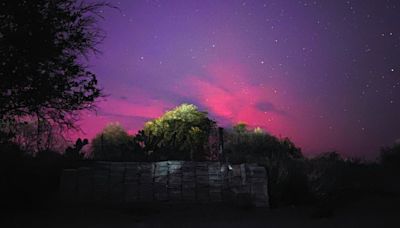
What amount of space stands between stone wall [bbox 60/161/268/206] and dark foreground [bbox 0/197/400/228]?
0.47 meters

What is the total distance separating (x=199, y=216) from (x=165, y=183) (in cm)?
200

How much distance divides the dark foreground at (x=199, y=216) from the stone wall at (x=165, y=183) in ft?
1.54

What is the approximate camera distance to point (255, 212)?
1416 centimetres

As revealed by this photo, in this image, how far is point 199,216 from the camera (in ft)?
45.0

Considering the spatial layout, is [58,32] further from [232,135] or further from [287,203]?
[232,135]

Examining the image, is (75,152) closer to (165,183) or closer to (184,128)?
(165,183)

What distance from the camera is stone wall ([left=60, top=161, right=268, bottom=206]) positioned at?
48.4ft

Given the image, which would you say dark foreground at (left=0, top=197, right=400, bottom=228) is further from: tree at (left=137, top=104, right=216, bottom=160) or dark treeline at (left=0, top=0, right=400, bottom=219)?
tree at (left=137, top=104, right=216, bottom=160)

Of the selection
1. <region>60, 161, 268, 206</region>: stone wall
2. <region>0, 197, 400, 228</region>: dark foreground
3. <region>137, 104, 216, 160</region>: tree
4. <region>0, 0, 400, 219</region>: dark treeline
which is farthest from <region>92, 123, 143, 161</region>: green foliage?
<region>0, 197, 400, 228</region>: dark foreground

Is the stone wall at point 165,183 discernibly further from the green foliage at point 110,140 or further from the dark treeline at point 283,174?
the green foliage at point 110,140

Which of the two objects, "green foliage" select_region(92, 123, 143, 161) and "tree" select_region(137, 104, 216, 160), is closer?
"green foliage" select_region(92, 123, 143, 161)

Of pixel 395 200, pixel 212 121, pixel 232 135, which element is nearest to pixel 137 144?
pixel 395 200

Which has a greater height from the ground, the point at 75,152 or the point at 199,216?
the point at 75,152

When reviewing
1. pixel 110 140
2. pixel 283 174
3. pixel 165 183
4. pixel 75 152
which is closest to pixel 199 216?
pixel 165 183
